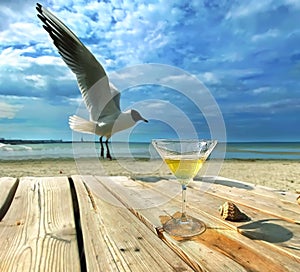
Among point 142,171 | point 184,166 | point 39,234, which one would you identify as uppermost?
point 184,166

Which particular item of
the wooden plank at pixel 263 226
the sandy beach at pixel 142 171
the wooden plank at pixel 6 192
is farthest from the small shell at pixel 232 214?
the sandy beach at pixel 142 171

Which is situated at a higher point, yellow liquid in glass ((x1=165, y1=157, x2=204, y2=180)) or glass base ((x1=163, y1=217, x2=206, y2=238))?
yellow liquid in glass ((x1=165, y1=157, x2=204, y2=180))

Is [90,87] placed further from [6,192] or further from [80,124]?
[6,192]

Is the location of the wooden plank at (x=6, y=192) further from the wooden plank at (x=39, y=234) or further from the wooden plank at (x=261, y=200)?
the wooden plank at (x=261, y=200)

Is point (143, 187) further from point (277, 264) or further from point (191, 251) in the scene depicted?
point (277, 264)

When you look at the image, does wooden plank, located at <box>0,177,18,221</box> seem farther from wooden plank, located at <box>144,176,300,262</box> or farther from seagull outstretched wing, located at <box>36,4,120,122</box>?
seagull outstretched wing, located at <box>36,4,120,122</box>

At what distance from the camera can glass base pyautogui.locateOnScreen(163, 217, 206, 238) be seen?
0.89 meters

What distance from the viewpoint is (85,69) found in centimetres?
565

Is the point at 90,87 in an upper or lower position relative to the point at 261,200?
upper

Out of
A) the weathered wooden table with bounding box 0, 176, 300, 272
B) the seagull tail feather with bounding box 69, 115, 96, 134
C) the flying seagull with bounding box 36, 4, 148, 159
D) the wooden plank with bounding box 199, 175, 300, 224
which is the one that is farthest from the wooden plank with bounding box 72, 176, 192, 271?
the seagull tail feather with bounding box 69, 115, 96, 134

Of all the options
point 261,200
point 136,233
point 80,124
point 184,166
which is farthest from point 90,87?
point 136,233

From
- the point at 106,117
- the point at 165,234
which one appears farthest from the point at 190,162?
the point at 106,117

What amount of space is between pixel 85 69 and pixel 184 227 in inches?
204

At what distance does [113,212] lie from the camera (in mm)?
1150
